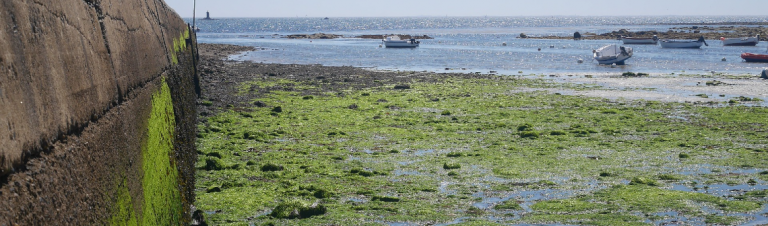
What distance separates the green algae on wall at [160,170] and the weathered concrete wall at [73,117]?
0.12ft

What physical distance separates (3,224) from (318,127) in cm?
1711

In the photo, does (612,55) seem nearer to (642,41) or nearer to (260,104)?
(642,41)

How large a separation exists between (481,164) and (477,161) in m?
0.33

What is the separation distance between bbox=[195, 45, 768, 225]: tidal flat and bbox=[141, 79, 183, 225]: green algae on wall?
79.7 inches

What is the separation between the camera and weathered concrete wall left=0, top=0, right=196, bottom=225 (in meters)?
2.58

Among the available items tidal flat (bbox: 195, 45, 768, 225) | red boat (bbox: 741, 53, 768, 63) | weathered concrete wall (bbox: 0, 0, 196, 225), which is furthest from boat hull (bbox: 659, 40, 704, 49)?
weathered concrete wall (bbox: 0, 0, 196, 225)

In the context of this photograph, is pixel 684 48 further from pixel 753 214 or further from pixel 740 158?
pixel 753 214

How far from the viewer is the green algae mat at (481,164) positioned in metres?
10.8

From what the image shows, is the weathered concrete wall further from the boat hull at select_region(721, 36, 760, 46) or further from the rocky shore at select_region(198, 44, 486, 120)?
the boat hull at select_region(721, 36, 760, 46)

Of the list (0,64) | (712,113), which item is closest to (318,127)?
(712,113)

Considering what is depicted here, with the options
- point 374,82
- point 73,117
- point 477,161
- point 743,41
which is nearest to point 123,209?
point 73,117

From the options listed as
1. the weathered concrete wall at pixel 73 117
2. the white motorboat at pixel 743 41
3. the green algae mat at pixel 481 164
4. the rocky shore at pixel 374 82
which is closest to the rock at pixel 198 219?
the green algae mat at pixel 481 164

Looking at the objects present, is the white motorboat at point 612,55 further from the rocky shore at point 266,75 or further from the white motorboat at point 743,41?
the white motorboat at point 743,41

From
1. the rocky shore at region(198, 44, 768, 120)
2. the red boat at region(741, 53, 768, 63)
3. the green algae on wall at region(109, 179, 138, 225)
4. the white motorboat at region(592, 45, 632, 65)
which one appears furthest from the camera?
the red boat at region(741, 53, 768, 63)
